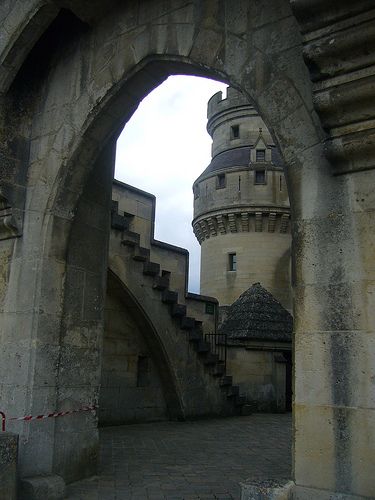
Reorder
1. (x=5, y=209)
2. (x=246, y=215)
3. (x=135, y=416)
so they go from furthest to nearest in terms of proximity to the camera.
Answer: (x=246, y=215) → (x=135, y=416) → (x=5, y=209)

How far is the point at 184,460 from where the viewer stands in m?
7.34

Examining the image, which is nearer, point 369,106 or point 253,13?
point 369,106

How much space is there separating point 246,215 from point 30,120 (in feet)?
75.4

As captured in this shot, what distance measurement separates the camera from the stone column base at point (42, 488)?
5.06 m

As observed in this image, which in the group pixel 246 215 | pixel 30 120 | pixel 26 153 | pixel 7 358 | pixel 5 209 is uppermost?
pixel 246 215

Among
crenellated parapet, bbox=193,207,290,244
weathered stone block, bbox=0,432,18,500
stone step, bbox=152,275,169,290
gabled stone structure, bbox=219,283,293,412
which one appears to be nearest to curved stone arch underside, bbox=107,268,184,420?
stone step, bbox=152,275,169,290

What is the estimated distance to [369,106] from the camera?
355 cm

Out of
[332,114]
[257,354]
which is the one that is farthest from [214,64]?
[257,354]

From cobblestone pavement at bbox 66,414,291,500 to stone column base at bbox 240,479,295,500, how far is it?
185 cm

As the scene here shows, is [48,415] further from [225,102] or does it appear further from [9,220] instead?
[225,102]

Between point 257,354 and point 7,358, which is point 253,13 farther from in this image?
point 257,354

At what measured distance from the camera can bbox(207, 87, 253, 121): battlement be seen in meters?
31.8

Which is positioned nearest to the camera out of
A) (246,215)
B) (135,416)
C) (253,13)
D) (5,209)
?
(253,13)

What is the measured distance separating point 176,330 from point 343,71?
9.08m
